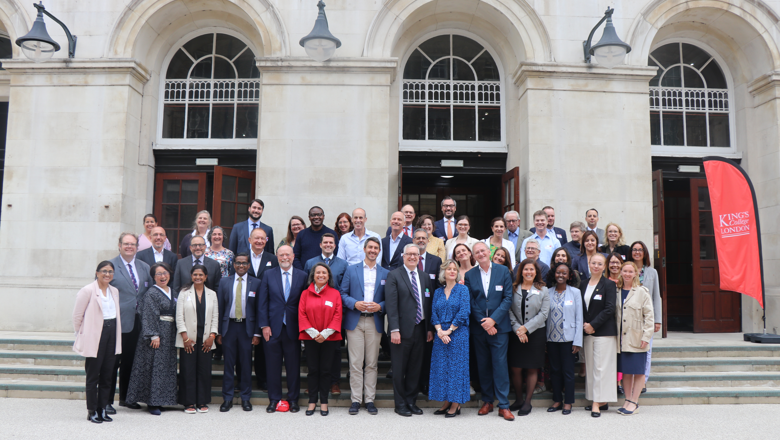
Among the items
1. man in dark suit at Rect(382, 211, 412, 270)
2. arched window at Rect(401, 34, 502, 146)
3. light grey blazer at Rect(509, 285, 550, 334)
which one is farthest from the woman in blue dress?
arched window at Rect(401, 34, 502, 146)

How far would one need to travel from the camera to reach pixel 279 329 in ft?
20.3

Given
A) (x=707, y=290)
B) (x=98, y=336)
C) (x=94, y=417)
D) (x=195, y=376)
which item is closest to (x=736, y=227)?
(x=707, y=290)

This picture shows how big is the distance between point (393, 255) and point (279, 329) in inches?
68.0

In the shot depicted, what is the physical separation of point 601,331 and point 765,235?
239 inches

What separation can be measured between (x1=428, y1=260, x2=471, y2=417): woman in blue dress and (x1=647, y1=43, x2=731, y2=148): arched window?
6.63m

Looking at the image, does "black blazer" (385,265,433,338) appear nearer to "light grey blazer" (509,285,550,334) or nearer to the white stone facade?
"light grey blazer" (509,285,550,334)

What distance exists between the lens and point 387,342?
700 centimetres

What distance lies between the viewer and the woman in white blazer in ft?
19.8

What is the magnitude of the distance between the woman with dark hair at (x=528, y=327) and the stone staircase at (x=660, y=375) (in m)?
0.49

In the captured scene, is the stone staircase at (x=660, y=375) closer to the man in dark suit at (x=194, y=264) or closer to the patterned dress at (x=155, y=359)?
the patterned dress at (x=155, y=359)

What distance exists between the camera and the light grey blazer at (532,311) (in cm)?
604

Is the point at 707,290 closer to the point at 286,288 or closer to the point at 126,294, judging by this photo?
the point at 286,288

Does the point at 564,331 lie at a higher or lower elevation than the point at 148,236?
lower

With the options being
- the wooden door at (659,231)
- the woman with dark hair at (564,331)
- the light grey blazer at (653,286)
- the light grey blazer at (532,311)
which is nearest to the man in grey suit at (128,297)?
the light grey blazer at (532,311)
